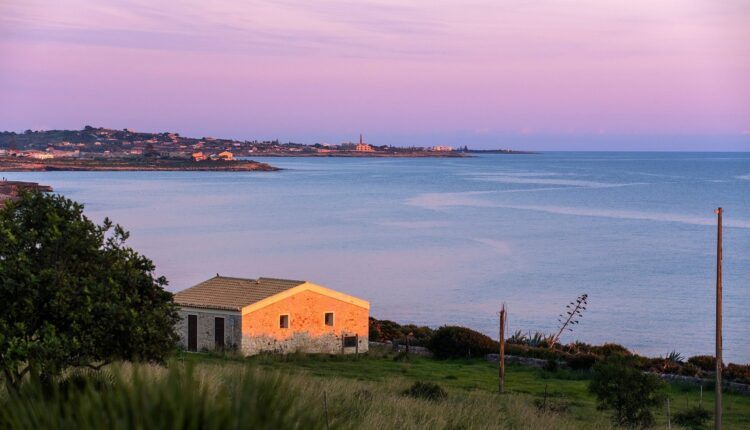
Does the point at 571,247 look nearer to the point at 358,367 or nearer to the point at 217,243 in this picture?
the point at 217,243

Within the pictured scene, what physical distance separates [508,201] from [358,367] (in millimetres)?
85335

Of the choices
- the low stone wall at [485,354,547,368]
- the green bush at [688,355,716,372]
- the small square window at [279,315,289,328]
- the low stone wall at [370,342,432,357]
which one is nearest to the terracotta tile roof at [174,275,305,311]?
the small square window at [279,315,289,328]

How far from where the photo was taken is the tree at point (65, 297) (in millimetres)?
9960

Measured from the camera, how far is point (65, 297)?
33.6 ft

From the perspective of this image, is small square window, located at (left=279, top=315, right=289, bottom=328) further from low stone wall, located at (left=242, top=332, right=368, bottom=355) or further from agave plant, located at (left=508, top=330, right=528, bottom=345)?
agave plant, located at (left=508, top=330, right=528, bottom=345)

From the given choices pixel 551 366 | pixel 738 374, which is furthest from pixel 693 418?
pixel 738 374

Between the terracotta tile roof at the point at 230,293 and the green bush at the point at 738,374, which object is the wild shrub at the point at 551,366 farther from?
the terracotta tile roof at the point at 230,293

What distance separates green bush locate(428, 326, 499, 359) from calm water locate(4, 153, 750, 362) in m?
8.73

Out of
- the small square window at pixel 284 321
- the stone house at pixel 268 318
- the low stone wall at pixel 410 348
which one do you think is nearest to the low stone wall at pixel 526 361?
the low stone wall at pixel 410 348

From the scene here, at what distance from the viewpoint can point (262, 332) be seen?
27094 mm

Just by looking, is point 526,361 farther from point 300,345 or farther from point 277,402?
point 277,402

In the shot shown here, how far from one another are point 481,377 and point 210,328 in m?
7.37

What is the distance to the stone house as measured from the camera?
26.8m

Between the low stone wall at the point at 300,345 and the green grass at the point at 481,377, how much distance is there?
50cm
